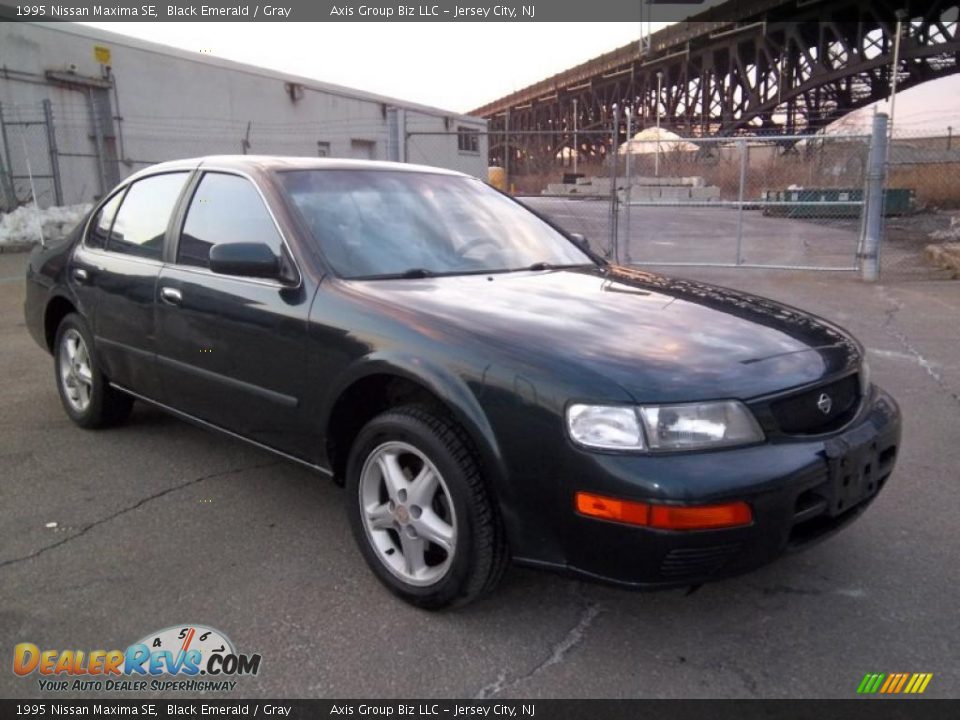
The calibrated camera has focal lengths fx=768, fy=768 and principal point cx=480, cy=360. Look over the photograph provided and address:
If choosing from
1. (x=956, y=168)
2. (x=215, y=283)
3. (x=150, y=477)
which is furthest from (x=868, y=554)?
(x=956, y=168)

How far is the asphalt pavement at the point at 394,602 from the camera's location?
240 cm

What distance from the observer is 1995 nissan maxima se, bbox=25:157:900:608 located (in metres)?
2.26

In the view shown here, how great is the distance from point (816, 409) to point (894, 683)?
34.1 inches

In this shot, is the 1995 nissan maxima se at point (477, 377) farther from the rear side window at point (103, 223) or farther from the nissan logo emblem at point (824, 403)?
the rear side window at point (103, 223)

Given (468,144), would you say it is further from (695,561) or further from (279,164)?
(695,561)

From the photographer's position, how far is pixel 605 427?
226cm

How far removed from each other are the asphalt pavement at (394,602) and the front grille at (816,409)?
1.89ft

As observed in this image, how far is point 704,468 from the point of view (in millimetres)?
2207

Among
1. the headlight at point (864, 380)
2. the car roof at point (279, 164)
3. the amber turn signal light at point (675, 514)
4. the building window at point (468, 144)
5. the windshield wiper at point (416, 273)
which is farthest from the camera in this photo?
the building window at point (468, 144)

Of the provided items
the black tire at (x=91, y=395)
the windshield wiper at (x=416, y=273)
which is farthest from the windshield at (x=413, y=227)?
the black tire at (x=91, y=395)

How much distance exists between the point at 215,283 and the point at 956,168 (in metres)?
37.0

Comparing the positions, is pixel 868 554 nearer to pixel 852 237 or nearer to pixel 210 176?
pixel 210 176

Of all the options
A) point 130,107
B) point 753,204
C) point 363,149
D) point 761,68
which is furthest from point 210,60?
point 761,68
